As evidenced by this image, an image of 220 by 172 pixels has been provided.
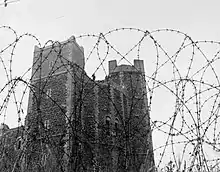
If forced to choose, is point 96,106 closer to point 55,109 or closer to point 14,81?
point 55,109

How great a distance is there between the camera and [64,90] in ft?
64.1

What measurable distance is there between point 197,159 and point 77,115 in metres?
1.01

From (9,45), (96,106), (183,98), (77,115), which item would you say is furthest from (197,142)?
(96,106)

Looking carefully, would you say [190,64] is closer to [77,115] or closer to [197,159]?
[197,159]

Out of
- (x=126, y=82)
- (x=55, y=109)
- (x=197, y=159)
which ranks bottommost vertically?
(x=197, y=159)

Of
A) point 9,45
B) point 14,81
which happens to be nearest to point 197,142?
point 14,81

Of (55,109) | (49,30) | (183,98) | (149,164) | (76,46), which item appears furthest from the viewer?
(76,46)

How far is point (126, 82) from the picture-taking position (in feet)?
73.7

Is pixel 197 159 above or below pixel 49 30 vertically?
below

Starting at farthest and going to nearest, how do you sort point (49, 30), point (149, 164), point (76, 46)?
point (76, 46), point (49, 30), point (149, 164)

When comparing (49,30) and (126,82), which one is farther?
(126,82)

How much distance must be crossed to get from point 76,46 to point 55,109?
5576 millimetres

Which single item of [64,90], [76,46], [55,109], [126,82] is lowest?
[55,109]

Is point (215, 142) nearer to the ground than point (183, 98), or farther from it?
nearer to the ground
